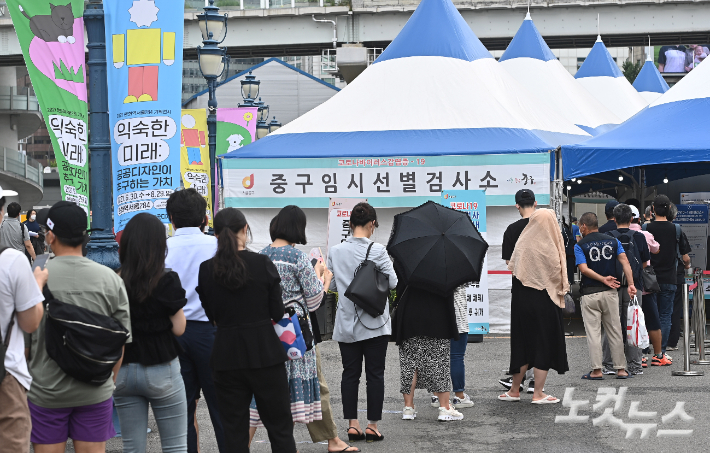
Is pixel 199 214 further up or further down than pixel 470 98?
further down

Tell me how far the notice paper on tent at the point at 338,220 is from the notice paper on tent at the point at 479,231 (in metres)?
1.35

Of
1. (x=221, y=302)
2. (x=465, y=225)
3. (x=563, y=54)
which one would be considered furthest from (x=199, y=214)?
(x=563, y=54)

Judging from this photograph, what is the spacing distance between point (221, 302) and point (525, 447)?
9.12 ft

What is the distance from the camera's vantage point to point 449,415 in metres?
7.43

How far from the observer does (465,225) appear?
7.63 metres

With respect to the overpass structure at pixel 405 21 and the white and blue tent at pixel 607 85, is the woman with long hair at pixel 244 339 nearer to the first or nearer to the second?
the white and blue tent at pixel 607 85

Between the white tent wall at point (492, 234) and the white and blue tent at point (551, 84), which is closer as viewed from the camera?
the white tent wall at point (492, 234)

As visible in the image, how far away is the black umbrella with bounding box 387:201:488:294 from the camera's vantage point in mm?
7219

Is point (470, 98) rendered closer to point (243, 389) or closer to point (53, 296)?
point (243, 389)

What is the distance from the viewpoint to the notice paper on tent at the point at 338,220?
40.4ft

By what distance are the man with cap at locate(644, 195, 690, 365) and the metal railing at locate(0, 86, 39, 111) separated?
122 ft

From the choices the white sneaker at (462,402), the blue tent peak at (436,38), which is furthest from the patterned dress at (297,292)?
the blue tent peak at (436,38)

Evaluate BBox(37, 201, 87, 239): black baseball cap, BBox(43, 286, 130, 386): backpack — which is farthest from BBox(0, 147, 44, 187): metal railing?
BBox(43, 286, 130, 386): backpack

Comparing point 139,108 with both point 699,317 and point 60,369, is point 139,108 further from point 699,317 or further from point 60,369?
point 699,317
